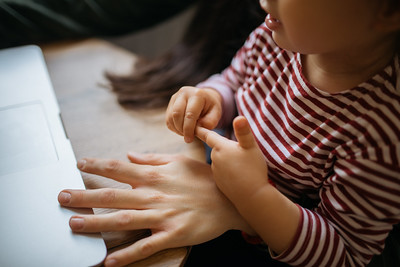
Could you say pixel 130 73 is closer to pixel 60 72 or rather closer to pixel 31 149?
pixel 60 72

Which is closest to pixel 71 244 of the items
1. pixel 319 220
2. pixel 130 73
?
pixel 319 220

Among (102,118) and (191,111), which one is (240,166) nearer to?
(191,111)

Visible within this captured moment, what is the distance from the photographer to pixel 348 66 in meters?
0.51

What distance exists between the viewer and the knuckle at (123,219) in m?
0.50

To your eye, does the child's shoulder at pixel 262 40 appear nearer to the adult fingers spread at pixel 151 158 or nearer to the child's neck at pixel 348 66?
the child's neck at pixel 348 66

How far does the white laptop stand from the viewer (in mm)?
458

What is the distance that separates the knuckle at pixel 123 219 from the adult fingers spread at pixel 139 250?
0.03m

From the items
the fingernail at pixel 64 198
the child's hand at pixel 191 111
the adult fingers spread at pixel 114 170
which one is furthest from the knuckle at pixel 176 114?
the fingernail at pixel 64 198

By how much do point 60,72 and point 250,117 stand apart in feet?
1.53

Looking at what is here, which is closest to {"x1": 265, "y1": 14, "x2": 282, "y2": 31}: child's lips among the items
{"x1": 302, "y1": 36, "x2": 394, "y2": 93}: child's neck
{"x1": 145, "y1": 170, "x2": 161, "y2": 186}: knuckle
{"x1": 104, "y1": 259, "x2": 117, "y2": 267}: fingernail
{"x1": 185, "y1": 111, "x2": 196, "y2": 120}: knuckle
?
{"x1": 302, "y1": 36, "x2": 394, "y2": 93}: child's neck

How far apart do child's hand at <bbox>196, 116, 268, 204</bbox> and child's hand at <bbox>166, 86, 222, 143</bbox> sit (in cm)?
7

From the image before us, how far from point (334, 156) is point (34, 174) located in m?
0.45

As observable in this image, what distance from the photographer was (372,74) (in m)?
0.51

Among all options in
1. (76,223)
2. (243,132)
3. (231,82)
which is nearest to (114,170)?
(76,223)
